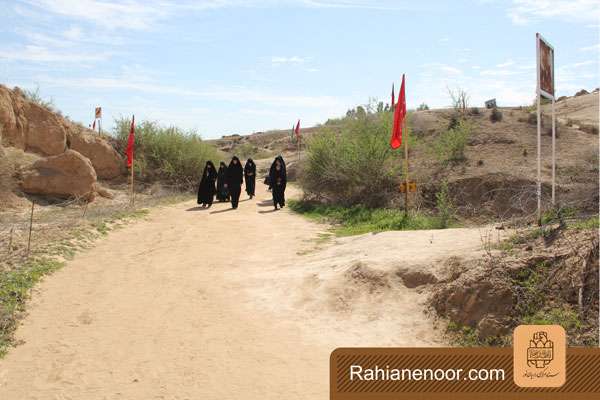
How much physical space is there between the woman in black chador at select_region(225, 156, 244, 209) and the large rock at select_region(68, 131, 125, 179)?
5.45 meters

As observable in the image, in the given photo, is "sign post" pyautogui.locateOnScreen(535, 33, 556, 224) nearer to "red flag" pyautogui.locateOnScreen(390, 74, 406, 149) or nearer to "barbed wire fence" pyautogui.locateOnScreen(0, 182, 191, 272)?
"red flag" pyautogui.locateOnScreen(390, 74, 406, 149)

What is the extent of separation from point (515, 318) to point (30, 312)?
5.39 metres

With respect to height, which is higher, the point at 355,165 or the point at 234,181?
the point at 355,165

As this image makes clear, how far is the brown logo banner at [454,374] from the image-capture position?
409 cm

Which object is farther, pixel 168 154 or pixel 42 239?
pixel 168 154

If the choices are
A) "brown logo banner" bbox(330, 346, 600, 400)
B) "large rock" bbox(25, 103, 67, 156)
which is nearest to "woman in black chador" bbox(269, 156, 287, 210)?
"large rock" bbox(25, 103, 67, 156)

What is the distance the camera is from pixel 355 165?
1566cm

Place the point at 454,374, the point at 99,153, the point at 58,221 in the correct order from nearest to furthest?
the point at 454,374 < the point at 58,221 < the point at 99,153

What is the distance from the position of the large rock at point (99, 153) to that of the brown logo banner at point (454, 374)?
57.9 ft

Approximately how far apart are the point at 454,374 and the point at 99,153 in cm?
1833

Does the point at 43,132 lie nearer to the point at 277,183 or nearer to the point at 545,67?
the point at 277,183

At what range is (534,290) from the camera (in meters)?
5.59

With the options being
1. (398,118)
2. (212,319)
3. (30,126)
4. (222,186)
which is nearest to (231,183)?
(222,186)

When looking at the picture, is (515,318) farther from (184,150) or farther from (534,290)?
(184,150)
